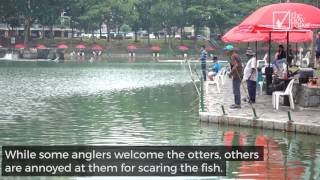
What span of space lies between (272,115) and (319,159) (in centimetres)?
460

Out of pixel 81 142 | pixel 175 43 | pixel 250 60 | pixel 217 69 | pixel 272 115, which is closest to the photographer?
pixel 81 142

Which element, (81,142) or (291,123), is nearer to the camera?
(81,142)

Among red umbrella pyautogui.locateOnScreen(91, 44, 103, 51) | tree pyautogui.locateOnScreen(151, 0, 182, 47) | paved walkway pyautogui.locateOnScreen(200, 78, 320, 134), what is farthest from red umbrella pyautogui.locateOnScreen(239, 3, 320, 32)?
tree pyautogui.locateOnScreen(151, 0, 182, 47)

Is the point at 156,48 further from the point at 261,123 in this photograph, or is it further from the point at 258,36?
the point at 261,123

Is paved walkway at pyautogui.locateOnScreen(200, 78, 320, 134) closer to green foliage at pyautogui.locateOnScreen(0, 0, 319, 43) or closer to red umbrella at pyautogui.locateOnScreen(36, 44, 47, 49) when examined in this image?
red umbrella at pyautogui.locateOnScreen(36, 44, 47, 49)

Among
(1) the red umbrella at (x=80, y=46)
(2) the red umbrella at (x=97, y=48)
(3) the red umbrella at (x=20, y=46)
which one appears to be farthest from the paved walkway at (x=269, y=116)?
(2) the red umbrella at (x=97, y=48)

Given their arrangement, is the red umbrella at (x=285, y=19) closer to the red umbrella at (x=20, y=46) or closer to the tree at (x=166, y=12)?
the red umbrella at (x=20, y=46)

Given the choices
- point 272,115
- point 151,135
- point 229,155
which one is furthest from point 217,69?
point 229,155

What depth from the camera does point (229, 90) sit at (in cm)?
2505

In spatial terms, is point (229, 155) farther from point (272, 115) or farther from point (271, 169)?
point (272, 115)
